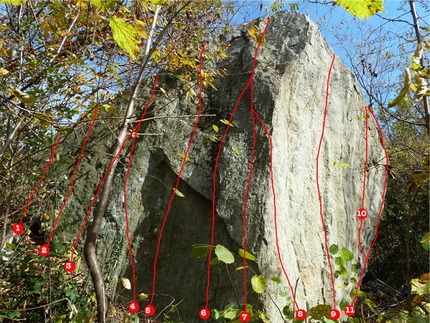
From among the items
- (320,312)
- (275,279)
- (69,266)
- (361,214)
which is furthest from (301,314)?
(361,214)

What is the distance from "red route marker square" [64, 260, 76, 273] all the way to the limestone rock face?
0.96 ft

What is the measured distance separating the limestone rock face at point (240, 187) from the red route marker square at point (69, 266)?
0.96ft

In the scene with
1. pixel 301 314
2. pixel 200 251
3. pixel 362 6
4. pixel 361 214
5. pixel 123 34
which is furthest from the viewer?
pixel 361 214

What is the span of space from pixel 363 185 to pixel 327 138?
852 mm

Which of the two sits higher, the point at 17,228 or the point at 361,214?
the point at 361,214

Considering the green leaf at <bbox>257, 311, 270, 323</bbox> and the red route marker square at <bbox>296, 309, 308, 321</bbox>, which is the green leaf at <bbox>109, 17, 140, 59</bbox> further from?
the red route marker square at <bbox>296, 309, 308, 321</bbox>

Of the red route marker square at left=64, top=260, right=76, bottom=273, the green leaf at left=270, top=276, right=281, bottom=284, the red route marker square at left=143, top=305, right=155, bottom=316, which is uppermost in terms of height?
the green leaf at left=270, top=276, right=281, bottom=284

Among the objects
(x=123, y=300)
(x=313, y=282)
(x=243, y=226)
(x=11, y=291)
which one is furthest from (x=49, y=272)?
(x=313, y=282)

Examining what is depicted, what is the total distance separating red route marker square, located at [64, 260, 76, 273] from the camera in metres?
3.16

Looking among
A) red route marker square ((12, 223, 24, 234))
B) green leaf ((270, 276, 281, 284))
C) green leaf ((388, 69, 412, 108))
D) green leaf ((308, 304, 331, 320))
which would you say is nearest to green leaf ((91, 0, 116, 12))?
green leaf ((388, 69, 412, 108))

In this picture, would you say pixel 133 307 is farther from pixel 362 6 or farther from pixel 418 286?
pixel 362 6

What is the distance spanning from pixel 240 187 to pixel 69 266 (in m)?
1.50

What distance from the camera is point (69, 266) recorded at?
126 inches

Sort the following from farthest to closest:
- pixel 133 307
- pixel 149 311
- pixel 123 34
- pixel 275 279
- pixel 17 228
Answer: pixel 149 311 → pixel 133 307 → pixel 17 228 → pixel 275 279 → pixel 123 34
